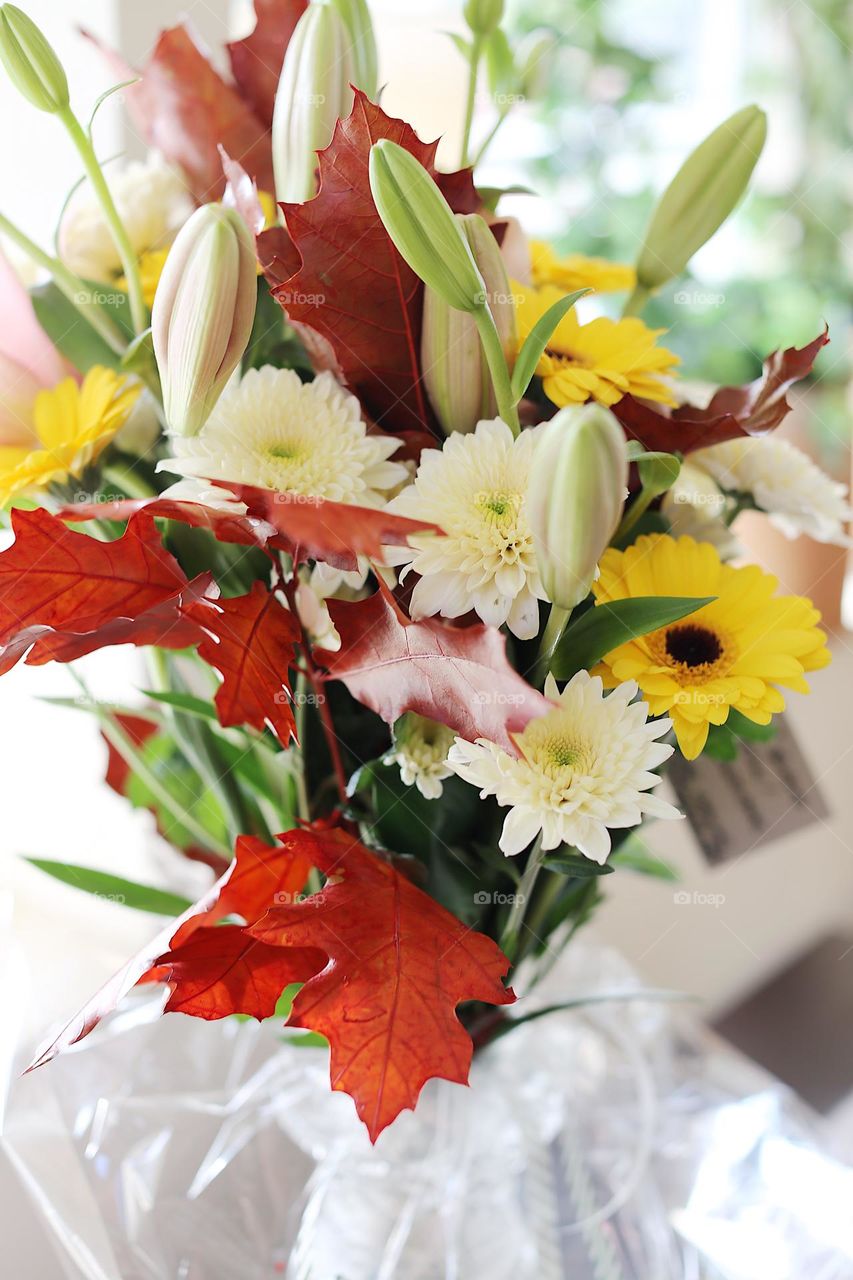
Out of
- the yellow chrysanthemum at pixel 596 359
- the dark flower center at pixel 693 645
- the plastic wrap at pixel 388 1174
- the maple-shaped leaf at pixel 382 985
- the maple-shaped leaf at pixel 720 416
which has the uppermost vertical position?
the yellow chrysanthemum at pixel 596 359

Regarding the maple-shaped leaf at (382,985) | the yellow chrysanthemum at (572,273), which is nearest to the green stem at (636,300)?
the yellow chrysanthemum at (572,273)

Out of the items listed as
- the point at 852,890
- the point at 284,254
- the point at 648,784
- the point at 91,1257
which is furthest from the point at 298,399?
the point at 852,890

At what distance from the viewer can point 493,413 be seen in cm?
31

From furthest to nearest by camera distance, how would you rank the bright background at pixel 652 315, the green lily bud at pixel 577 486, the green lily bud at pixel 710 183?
the bright background at pixel 652 315, the green lily bud at pixel 710 183, the green lily bud at pixel 577 486

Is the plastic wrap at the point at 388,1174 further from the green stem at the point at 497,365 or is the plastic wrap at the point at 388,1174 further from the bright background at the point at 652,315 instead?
the green stem at the point at 497,365

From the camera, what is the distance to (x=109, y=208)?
0.31m

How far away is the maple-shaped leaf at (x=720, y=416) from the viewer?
31cm

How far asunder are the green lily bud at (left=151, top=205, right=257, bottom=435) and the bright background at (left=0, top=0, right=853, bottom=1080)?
0.58 feet

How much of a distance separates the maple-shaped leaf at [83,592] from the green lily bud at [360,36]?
16 cm

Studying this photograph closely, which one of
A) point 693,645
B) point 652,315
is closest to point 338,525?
point 693,645

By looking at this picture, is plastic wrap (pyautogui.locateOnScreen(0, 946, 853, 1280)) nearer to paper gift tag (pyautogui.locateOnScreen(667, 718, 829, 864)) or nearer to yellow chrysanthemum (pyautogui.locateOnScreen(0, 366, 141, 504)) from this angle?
paper gift tag (pyautogui.locateOnScreen(667, 718, 829, 864))

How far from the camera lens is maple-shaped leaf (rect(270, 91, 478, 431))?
0.27 meters

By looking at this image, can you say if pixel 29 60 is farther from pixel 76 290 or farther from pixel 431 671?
pixel 431 671

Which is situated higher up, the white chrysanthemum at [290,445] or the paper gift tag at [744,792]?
the white chrysanthemum at [290,445]
